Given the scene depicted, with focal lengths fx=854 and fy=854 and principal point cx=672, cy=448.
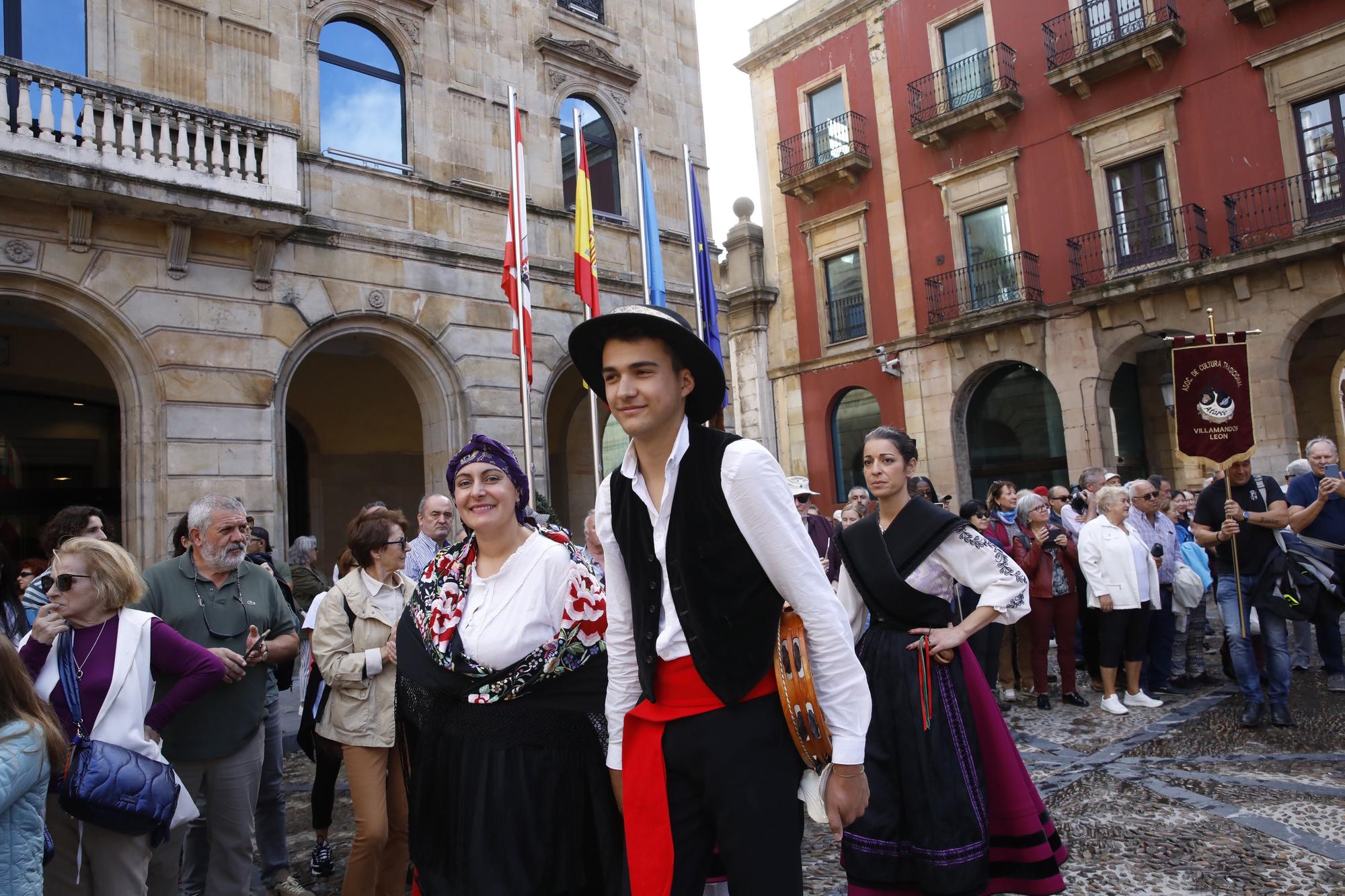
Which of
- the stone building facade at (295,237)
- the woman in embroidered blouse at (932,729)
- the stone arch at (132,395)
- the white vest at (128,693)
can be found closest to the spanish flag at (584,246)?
the stone building facade at (295,237)

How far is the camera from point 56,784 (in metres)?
2.80

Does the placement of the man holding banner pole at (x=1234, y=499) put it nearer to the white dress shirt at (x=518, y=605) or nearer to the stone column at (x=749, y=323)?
the white dress shirt at (x=518, y=605)

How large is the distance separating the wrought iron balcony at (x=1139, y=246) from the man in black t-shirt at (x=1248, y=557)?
10.9 metres

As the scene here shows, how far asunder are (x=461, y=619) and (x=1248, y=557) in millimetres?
6767

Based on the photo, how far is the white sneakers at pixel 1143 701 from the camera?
7309 mm

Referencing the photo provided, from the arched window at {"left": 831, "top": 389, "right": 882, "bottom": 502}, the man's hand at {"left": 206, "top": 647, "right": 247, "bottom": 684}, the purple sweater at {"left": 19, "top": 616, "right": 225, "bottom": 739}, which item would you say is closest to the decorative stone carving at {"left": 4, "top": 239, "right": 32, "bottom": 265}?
the man's hand at {"left": 206, "top": 647, "right": 247, "bottom": 684}

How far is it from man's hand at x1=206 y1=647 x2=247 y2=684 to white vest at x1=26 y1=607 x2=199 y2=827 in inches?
12.9

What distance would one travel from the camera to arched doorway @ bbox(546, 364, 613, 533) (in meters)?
15.9

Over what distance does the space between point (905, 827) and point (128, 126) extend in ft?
32.6

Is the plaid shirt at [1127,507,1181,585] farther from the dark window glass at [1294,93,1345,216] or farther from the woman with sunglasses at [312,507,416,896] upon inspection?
the dark window glass at [1294,93,1345,216]

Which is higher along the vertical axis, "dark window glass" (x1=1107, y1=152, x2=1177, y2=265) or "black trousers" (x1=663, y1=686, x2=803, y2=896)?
"dark window glass" (x1=1107, y1=152, x2=1177, y2=265)

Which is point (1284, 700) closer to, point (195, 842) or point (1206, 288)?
point (195, 842)

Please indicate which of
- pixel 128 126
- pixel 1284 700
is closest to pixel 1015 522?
pixel 1284 700

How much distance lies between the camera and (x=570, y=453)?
1620cm
